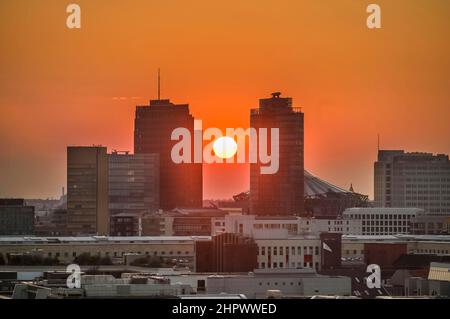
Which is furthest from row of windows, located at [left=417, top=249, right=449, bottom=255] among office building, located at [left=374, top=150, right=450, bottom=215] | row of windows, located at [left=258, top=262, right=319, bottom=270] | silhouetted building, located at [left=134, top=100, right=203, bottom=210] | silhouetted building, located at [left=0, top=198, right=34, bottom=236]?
silhouetted building, located at [left=0, top=198, right=34, bottom=236]

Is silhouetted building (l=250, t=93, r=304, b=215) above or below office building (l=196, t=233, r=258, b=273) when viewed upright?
above

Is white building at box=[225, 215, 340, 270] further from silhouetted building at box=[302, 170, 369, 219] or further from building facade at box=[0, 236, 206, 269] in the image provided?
silhouetted building at box=[302, 170, 369, 219]

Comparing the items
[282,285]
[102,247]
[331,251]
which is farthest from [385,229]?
[282,285]

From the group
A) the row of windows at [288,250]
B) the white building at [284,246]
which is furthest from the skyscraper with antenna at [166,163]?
the row of windows at [288,250]

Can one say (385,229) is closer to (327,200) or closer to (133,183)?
(327,200)

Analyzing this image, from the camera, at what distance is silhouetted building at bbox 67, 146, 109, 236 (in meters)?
55.8

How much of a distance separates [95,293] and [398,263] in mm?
15646

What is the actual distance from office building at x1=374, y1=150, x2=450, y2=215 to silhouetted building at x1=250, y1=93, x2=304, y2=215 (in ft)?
7.79

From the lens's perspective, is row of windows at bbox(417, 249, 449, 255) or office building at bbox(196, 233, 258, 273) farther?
row of windows at bbox(417, 249, 449, 255)

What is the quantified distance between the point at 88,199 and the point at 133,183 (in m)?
4.97

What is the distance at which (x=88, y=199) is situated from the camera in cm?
5772

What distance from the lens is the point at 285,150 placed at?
55.9 meters

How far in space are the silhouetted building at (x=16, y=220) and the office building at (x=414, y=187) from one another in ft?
31.8
